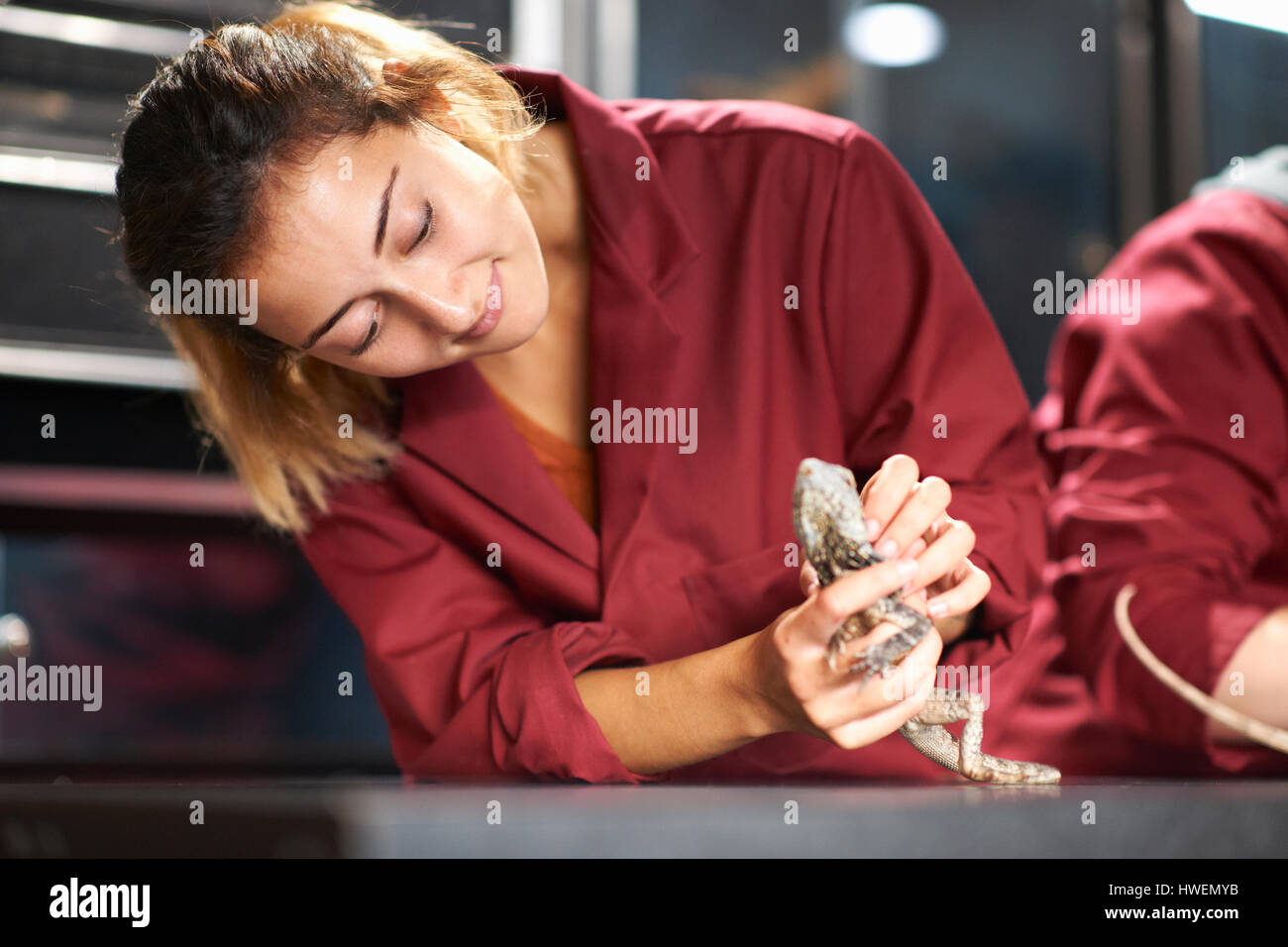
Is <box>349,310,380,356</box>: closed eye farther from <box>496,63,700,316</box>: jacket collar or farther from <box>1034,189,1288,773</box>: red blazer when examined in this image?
<box>1034,189,1288,773</box>: red blazer

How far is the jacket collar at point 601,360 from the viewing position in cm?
104

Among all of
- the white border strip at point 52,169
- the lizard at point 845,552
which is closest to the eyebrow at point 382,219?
the lizard at point 845,552

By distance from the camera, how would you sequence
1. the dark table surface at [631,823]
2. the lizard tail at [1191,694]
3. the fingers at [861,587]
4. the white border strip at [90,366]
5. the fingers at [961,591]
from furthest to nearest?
1. the white border strip at [90,366]
2. the lizard tail at [1191,694]
3. the fingers at [961,591]
4. the fingers at [861,587]
5. the dark table surface at [631,823]

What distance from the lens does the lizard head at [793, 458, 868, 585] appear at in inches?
26.0

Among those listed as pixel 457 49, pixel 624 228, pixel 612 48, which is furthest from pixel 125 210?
pixel 612 48

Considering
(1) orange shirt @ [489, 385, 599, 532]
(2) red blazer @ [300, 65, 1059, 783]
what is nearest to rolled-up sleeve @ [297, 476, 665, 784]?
(2) red blazer @ [300, 65, 1059, 783]

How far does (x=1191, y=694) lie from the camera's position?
94 cm

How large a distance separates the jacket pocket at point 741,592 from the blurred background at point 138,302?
30.8 inches

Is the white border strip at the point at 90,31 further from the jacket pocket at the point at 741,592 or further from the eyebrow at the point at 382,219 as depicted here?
the jacket pocket at the point at 741,592

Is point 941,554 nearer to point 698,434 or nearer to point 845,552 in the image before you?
point 845,552

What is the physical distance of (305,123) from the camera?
850mm

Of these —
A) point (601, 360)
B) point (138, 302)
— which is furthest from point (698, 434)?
point (138, 302)

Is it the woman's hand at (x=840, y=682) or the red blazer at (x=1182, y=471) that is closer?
the woman's hand at (x=840, y=682)

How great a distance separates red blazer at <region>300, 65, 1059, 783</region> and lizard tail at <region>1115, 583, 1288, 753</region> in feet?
0.40
